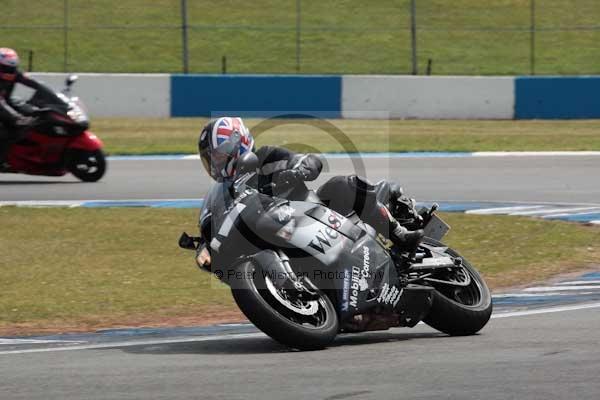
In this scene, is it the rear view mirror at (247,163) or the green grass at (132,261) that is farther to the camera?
the green grass at (132,261)

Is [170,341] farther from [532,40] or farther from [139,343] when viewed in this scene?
[532,40]

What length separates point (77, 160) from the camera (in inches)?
651

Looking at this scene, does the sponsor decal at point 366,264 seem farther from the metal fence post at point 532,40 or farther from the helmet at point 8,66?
the metal fence post at point 532,40

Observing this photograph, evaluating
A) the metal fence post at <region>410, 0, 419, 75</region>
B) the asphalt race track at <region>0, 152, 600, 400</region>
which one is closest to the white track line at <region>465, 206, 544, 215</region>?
the asphalt race track at <region>0, 152, 600, 400</region>

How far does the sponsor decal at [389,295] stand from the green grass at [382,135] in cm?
1202

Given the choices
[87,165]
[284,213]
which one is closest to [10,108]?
[87,165]

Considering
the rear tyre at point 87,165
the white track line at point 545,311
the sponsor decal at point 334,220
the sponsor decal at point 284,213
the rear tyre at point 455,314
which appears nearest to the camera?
the sponsor decal at point 284,213

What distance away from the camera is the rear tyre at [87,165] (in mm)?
16500

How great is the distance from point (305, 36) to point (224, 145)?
21.5 m

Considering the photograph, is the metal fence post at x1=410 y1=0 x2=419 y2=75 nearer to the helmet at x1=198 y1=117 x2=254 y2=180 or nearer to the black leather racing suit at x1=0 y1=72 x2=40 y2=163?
the black leather racing suit at x1=0 y1=72 x2=40 y2=163

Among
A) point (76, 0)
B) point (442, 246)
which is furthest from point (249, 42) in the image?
point (442, 246)

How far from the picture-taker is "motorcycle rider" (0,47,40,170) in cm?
1593

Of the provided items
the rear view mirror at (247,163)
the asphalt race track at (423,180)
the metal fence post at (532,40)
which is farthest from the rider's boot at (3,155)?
the metal fence post at (532,40)

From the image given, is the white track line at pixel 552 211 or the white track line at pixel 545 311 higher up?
the white track line at pixel 552 211
